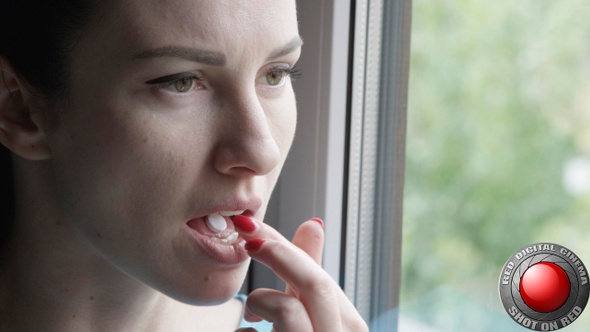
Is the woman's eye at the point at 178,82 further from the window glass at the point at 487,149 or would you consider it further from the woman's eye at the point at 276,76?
the window glass at the point at 487,149

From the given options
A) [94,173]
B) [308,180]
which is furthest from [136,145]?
[308,180]

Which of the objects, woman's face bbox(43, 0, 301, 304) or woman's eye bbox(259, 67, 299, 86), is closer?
woman's face bbox(43, 0, 301, 304)

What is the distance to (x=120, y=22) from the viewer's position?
850 mm

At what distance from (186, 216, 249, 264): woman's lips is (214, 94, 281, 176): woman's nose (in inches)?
3.1

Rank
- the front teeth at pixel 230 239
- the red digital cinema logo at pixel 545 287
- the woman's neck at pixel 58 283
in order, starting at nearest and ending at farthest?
the red digital cinema logo at pixel 545 287, the front teeth at pixel 230 239, the woman's neck at pixel 58 283

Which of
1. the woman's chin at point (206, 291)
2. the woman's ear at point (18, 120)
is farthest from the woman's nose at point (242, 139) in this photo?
the woman's ear at point (18, 120)

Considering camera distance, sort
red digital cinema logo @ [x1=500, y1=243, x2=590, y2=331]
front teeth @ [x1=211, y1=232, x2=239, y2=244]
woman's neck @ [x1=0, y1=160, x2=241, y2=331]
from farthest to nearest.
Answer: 1. woman's neck @ [x1=0, y1=160, x2=241, y2=331]
2. front teeth @ [x1=211, y1=232, x2=239, y2=244]
3. red digital cinema logo @ [x1=500, y1=243, x2=590, y2=331]

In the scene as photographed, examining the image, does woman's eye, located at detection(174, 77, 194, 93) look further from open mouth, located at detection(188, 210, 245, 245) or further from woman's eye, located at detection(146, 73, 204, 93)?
open mouth, located at detection(188, 210, 245, 245)

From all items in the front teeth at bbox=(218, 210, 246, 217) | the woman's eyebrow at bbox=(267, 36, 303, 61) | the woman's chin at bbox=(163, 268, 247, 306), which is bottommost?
the woman's chin at bbox=(163, 268, 247, 306)

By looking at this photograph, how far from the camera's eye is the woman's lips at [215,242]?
0.89 metres

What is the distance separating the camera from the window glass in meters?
0.90

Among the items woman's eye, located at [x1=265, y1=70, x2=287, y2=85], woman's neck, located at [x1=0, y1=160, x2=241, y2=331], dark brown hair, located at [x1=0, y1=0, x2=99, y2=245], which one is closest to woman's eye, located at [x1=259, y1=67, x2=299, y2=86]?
woman's eye, located at [x1=265, y1=70, x2=287, y2=85]

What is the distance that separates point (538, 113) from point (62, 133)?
1.97 feet

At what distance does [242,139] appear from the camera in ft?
2.83
